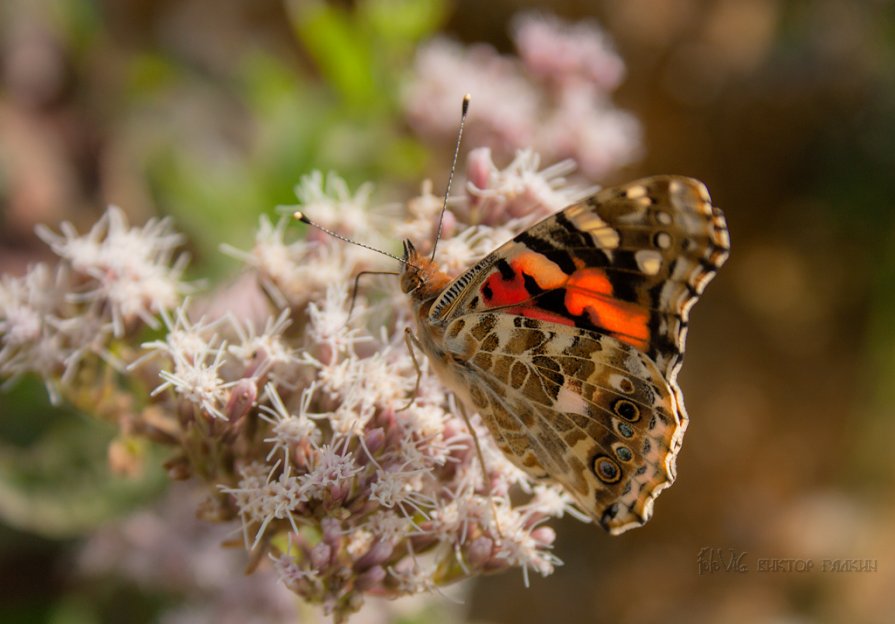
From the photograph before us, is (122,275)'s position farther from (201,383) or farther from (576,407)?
(576,407)

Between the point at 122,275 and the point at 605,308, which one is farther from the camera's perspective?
the point at 122,275

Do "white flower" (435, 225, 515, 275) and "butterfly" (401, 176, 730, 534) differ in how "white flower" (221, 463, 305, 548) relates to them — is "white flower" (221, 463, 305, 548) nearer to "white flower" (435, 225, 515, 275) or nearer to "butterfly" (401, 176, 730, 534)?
"butterfly" (401, 176, 730, 534)

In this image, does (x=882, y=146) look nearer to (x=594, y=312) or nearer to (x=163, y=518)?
(x=594, y=312)

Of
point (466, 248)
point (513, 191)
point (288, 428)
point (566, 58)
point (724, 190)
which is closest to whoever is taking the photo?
point (288, 428)

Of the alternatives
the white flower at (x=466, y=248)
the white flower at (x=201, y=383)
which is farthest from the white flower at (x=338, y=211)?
the white flower at (x=201, y=383)

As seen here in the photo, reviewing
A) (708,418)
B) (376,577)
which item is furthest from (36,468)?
(708,418)

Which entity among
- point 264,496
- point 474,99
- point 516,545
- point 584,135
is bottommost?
point 516,545

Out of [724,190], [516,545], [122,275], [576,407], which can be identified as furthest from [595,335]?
[724,190]

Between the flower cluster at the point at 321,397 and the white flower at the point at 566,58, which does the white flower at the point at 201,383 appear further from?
the white flower at the point at 566,58

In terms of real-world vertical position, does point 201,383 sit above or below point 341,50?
below
